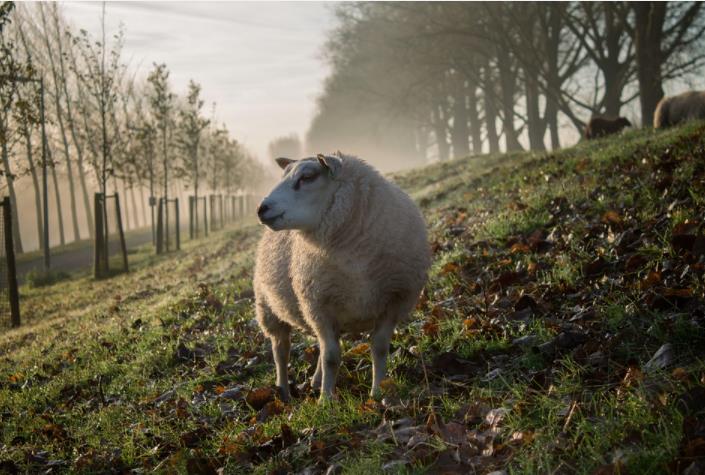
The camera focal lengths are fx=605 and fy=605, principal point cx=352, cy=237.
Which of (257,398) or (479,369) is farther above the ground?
(479,369)

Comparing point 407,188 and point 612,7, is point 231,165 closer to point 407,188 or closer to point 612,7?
point 407,188

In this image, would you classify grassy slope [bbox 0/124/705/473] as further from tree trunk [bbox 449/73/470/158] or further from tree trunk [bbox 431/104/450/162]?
tree trunk [bbox 431/104/450/162]

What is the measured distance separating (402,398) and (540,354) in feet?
3.14

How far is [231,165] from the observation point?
41031mm

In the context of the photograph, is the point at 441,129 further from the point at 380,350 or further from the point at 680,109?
the point at 380,350

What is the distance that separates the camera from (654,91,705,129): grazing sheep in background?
13164 mm

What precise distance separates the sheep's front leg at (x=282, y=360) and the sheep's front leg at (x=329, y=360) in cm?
67

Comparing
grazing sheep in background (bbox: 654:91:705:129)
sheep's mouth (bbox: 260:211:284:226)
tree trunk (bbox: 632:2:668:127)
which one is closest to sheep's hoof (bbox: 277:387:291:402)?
sheep's mouth (bbox: 260:211:284:226)

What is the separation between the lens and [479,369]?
4.12 metres

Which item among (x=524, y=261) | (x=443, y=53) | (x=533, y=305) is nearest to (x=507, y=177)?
(x=524, y=261)

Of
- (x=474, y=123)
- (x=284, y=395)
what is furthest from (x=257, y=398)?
(x=474, y=123)

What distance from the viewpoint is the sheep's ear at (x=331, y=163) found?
15.2ft

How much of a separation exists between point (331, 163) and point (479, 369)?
1.88m

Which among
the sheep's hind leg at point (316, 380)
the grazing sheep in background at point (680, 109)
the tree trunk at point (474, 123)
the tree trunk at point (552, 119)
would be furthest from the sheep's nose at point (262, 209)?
the tree trunk at point (474, 123)
